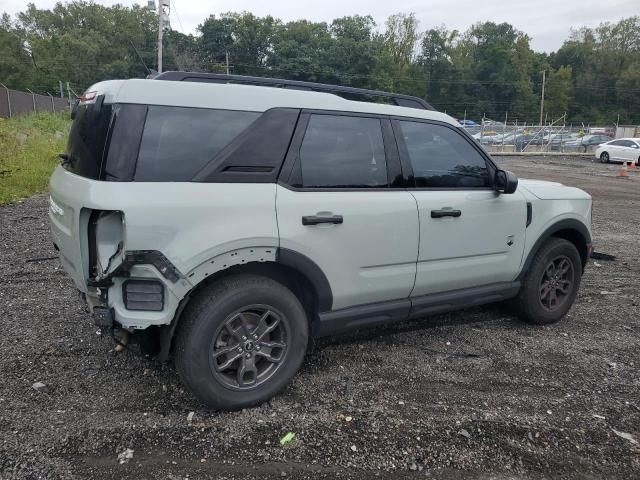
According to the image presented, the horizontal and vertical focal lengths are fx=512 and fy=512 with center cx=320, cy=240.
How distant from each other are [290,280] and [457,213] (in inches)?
54.3

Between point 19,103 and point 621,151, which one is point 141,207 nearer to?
point 19,103

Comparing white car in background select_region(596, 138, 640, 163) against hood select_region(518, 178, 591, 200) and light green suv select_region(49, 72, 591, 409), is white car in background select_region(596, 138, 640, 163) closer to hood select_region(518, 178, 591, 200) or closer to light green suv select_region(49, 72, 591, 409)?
hood select_region(518, 178, 591, 200)

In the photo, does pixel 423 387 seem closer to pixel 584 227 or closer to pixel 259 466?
pixel 259 466

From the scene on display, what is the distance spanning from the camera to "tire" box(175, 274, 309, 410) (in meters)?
2.89

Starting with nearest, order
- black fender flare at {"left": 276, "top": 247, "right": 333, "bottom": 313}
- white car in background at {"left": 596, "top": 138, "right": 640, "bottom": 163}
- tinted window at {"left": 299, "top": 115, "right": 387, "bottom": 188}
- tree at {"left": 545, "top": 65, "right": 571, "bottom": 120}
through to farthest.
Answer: black fender flare at {"left": 276, "top": 247, "right": 333, "bottom": 313}, tinted window at {"left": 299, "top": 115, "right": 387, "bottom": 188}, white car in background at {"left": 596, "top": 138, "right": 640, "bottom": 163}, tree at {"left": 545, "top": 65, "right": 571, "bottom": 120}

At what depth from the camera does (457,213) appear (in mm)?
3785

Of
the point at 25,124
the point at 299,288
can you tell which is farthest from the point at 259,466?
the point at 25,124

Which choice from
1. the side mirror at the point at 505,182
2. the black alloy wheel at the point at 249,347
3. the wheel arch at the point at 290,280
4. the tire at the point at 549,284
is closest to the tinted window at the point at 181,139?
the wheel arch at the point at 290,280

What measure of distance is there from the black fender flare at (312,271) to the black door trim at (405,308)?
95mm

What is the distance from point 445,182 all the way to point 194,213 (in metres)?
1.97

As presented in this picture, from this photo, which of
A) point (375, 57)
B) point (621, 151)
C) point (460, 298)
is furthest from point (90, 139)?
point (375, 57)

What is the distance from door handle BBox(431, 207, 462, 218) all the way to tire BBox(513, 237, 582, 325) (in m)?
1.16

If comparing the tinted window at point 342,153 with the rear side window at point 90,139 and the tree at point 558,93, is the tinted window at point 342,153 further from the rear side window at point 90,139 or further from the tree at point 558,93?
the tree at point 558,93

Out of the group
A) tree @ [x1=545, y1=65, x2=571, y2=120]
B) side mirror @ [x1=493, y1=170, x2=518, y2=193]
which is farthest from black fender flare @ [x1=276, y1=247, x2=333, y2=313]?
tree @ [x1=545, y1=65, x2=571, y2=120]
